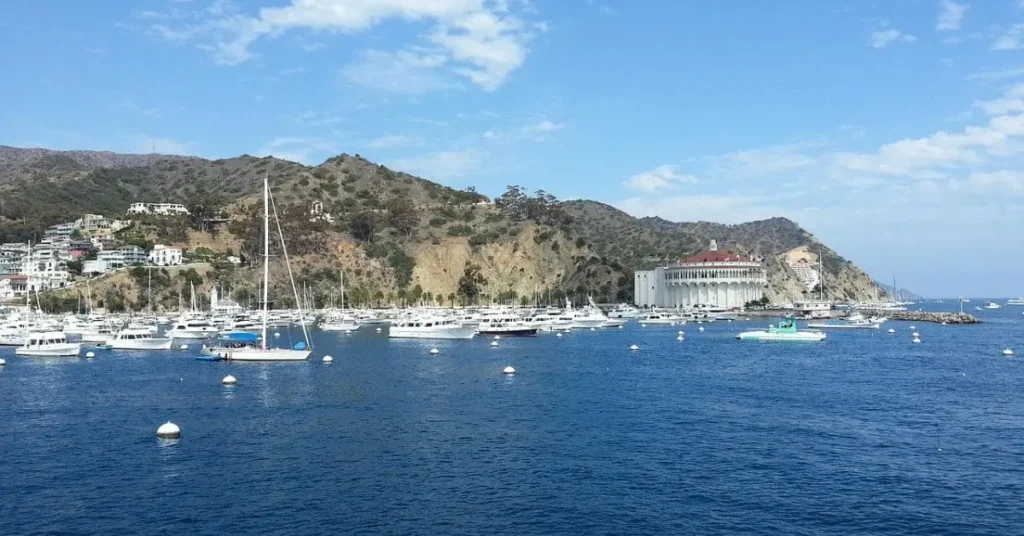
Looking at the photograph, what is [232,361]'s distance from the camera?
64.5 m

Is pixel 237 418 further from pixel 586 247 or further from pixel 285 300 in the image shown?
pixel 586 247

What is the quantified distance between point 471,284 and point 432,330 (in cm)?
7006

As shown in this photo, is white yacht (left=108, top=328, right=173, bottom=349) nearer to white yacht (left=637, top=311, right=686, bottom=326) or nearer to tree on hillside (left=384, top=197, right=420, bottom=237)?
white yacht (left=637, top=311, right=686, bottom=326)

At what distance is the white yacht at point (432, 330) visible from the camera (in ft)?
312

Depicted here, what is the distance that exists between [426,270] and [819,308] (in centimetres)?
7864

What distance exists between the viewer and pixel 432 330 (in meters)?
95.8

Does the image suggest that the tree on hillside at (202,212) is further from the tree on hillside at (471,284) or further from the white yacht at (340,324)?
the white yacht at (340,324)

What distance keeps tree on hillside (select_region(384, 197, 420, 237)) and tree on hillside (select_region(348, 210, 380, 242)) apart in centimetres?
428

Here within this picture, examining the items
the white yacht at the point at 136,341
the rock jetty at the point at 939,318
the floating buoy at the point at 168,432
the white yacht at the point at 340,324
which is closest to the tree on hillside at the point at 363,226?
the white yacht at the point at 340,324

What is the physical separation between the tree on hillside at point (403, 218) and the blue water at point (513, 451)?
12652 cm

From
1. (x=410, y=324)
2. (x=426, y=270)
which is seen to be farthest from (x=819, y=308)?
(x=410, y=324)

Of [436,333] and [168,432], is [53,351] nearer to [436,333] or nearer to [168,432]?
[436,333]

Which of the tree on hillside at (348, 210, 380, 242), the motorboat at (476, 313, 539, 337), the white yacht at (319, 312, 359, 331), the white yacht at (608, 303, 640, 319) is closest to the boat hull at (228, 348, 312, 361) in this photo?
the motorboat at (476, 313, 539, 337)

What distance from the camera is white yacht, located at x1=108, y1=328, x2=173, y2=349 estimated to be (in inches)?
3125
